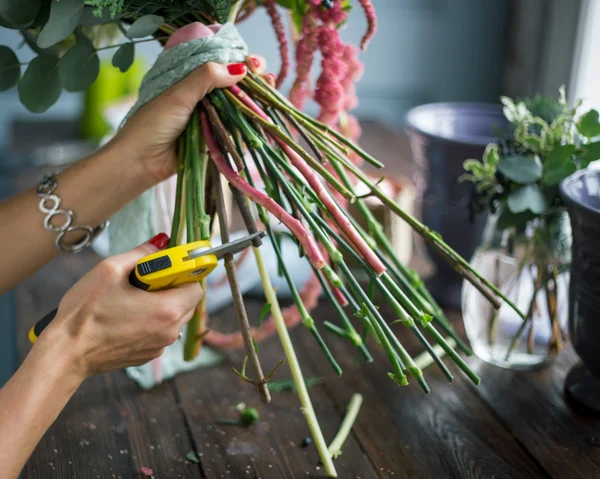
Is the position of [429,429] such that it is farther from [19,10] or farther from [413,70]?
[413,70]

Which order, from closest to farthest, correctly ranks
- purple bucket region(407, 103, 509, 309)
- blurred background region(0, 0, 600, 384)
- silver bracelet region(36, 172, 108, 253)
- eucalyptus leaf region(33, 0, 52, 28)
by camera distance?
eucalyptus leaf region(33, 0, 52, 28), silver bracelet region(36, 172, 108, 253), purple bucket region(407, 103, 509, 309), blurred background region(0, 0, 600, 384)

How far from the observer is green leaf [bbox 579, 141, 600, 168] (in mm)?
673

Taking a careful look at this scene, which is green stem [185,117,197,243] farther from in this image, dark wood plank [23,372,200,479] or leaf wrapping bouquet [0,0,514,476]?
dark wood plank [23,372,200,479]

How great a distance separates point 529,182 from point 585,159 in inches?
2.5

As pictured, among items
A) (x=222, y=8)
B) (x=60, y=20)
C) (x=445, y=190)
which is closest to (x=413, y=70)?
(x=445, y=190)

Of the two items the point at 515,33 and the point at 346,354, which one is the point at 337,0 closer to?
the point at 346,354

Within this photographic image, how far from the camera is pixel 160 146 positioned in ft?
2.34

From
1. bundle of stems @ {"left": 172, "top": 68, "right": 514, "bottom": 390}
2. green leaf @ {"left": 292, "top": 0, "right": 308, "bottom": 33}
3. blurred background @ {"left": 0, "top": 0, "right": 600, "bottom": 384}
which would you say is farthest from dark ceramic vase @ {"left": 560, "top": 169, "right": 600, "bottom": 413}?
blurred background @ {"left": 0, "top": 0, "right": 600, "bottom": 384}

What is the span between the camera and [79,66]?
2.33ft

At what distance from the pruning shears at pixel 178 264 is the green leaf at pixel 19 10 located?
29 centimetres

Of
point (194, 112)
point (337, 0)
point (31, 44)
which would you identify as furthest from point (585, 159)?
point (31, 44)

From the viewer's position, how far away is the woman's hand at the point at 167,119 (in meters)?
0.64

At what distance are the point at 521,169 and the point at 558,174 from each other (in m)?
0.04

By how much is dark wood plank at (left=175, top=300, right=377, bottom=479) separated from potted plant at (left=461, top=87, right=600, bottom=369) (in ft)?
0.75
